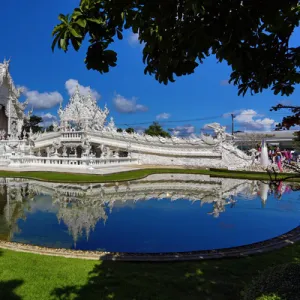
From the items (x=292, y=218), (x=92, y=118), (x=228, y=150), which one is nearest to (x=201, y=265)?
(x=292, y=218)

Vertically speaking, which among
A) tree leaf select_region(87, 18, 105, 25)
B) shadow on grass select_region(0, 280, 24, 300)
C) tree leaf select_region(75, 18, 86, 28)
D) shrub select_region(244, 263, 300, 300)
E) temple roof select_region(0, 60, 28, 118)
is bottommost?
shadow on grass select_region(0, 280, 24, 300)

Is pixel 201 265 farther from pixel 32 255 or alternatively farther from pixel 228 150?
pixel 228 150

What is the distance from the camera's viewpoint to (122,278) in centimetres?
391

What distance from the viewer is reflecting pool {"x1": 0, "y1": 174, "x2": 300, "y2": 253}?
6035 mm

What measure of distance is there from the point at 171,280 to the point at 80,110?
28.9m

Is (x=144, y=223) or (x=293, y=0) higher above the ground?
(x=293, y=0)

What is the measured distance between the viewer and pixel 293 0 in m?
1.66

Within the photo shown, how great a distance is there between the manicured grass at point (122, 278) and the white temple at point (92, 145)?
15.2 m

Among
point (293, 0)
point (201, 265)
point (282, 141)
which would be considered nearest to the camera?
point (293, 0)

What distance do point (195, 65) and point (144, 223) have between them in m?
5.80

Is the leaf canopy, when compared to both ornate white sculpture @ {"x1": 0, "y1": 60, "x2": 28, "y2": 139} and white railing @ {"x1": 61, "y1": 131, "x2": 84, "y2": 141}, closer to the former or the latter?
white railing @ {"x1": 61, "y1": 131, "x2": 84, "y2": 141}

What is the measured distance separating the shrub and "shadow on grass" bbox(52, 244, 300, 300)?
0.43 metres

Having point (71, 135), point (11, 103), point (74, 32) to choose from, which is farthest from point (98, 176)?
point (11, 103)

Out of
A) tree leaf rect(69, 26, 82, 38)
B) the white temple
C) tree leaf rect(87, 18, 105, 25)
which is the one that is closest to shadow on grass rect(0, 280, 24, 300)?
tree leaf rect(69, 26, 82, 38)
